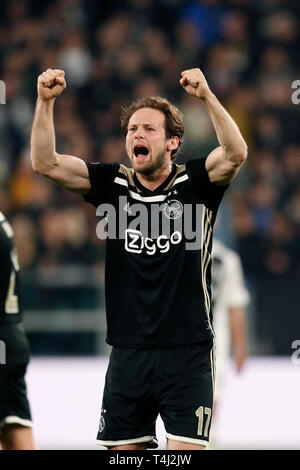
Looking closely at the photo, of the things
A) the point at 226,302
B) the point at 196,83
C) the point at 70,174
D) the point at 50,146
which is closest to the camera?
the point at 196,83

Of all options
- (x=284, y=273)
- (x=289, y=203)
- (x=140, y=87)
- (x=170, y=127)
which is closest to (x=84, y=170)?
(x=170, y=127)

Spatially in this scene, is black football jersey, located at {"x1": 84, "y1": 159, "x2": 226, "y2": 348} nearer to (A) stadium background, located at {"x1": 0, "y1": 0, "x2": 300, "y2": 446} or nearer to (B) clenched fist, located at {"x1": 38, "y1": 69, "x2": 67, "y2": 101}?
(B) clenched fist, located at {"x1": 38, "y1": 69, "x2": 67, "y2": 101}

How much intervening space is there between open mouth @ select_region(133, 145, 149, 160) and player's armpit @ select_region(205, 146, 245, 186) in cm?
28

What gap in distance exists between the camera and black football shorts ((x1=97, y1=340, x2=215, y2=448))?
4598mm

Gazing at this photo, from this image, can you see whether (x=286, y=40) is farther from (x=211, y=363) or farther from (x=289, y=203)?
(x=211, y=363)

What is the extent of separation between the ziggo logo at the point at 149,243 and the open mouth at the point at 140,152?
0.33 meters

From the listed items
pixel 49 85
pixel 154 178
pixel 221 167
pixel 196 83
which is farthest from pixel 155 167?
pixel 49 85

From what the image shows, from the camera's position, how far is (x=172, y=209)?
4.76 metres

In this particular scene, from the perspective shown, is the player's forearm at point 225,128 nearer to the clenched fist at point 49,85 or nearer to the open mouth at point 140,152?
the open mouth at point 140,152

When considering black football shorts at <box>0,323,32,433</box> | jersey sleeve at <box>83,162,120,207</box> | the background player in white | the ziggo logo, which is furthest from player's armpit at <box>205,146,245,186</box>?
the background player in white

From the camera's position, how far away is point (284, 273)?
957 centimetres

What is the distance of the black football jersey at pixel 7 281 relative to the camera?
17.2 ft

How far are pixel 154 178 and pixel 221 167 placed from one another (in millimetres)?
340

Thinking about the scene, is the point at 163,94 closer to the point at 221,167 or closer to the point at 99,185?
the point at 99,185
